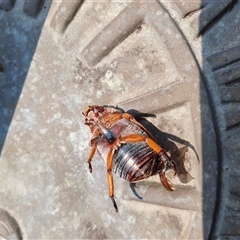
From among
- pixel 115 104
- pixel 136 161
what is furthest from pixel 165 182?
pixel 115 104

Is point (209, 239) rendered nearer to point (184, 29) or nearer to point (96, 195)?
point (96, 195)

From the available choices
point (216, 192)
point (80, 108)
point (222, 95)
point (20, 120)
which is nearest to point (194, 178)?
point (216, 192)

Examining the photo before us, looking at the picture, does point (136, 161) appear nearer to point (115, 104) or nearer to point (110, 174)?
point (110, 174)

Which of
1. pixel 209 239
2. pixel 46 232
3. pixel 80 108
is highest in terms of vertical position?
pixel 80 108

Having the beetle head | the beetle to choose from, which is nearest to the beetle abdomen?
the beetle

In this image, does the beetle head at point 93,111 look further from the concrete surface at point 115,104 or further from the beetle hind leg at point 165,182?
the beetle hind leg at point 165,182

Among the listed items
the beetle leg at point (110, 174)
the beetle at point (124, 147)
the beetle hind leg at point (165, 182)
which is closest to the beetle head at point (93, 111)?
the beetle at point (124, 147)

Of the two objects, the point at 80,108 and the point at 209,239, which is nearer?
the point at 209,239
